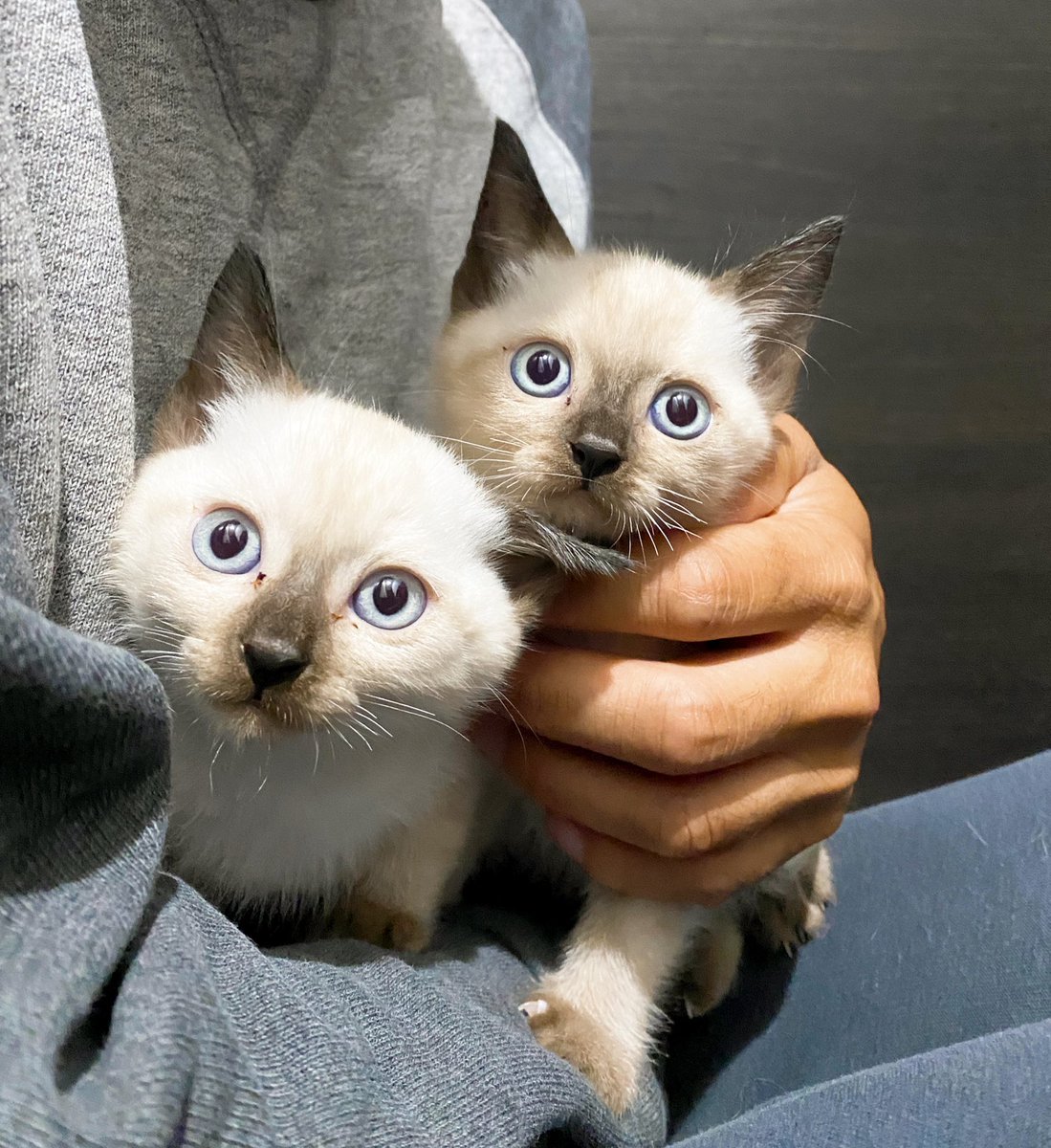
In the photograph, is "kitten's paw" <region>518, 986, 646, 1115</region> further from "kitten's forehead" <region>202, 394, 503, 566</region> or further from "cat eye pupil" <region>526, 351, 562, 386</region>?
"cat eye pupil" <region>526, 351, 562, 386</region>

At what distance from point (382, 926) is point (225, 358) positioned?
1.38 ft

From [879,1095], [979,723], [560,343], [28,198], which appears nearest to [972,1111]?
[879,1095]

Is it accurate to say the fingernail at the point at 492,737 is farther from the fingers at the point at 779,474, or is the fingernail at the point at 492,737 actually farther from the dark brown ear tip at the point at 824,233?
the dark brown ear tip at the point at 824,233

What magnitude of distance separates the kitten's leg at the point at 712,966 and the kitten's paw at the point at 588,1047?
15 cm

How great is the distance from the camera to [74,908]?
0.33 m

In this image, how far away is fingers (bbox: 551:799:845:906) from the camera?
2.28ft

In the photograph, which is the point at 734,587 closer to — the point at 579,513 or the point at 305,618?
the point at 579,513

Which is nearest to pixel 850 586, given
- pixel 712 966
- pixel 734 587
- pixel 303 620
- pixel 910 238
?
pixel 734 587

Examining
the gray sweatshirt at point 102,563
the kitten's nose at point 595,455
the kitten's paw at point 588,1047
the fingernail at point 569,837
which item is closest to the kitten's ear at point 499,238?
the gray sweatshirt at point 102,563

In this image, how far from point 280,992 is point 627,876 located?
35 cm

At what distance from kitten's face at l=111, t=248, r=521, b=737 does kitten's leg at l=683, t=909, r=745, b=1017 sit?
41cm

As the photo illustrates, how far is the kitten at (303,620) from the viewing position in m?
0.50

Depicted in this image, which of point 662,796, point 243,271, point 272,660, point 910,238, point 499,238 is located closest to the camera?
point 272,660

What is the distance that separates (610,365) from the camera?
0.70m
